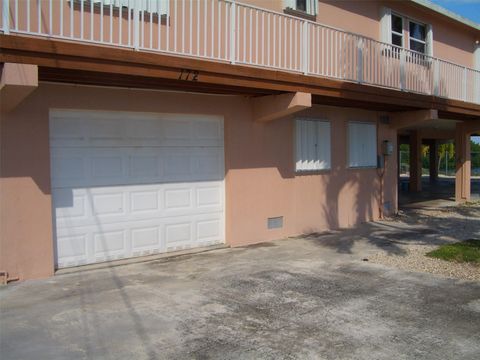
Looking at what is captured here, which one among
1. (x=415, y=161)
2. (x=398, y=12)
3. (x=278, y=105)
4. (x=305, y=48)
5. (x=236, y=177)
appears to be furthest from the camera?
(x=415, y=161)

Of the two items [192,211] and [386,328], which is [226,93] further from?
[386,328]

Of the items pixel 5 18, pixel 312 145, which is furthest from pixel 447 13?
pixel 5 18

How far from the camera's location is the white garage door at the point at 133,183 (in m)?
7.51

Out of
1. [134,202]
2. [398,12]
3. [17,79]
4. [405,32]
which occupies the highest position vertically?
[398,12]

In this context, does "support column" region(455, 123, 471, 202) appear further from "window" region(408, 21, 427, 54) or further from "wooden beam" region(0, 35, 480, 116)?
"wooden beam" region(0, 35, 480, 116)

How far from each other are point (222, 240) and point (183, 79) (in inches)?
132

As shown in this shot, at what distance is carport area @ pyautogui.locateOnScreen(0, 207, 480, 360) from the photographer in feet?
14.8

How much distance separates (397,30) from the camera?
1364cm

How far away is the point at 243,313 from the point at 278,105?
4644mm

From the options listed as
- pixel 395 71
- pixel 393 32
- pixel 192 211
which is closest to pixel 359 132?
pixel 395 71

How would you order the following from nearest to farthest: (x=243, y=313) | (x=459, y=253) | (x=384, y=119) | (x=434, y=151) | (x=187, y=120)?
(x=243, y=313), (x=459, y=253), (x=187, y=120), (x=384, y=119), (x=434, y=151)

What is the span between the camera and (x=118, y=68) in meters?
6.57

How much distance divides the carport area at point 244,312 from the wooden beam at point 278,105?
2.66 meters

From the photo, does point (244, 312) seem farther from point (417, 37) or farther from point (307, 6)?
point (417, 37)
